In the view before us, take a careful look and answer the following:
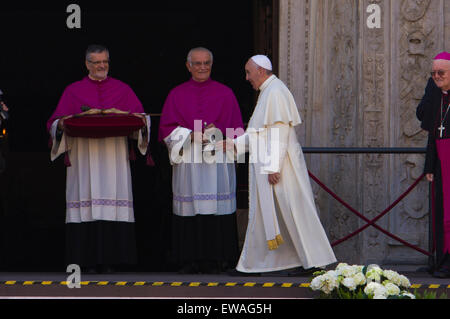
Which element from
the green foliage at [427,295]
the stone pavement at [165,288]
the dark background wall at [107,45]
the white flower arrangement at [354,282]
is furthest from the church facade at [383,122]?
the dark background wall at [107,45]

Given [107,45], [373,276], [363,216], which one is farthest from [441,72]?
[107,45]

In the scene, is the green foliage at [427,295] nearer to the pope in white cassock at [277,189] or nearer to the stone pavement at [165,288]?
the stone pavement at [165,288]

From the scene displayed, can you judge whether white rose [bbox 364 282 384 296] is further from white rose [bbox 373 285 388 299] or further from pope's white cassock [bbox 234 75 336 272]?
pope's white cassock [bbox 234 75 336 272]

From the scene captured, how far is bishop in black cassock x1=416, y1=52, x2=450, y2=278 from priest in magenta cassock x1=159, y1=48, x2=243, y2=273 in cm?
151

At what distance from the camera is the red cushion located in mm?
8234

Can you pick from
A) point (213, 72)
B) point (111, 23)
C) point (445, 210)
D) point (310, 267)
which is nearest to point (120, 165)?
point (310, 267)

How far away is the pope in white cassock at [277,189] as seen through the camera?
824 centimetres

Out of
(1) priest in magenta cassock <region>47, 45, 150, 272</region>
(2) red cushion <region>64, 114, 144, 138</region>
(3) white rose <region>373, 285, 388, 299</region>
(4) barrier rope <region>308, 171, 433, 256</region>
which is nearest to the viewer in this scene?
(3) white rose <region>373, 285, 388, 299</region>

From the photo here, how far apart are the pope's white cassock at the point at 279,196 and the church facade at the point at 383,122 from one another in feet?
4.05

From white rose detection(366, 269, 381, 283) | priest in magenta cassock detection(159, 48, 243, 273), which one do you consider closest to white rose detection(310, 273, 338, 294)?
white rose detection(366, 269, 381, 283)

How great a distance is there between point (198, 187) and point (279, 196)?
67 cm

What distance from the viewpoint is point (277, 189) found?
27.2 ft

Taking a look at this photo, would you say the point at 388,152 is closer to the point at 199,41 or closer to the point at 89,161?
the point at 89,161

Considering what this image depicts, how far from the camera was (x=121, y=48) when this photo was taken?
15031 mm
